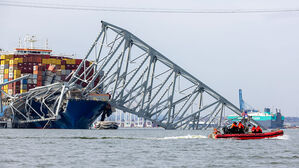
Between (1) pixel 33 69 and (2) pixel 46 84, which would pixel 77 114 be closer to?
(2) pixel 46 84

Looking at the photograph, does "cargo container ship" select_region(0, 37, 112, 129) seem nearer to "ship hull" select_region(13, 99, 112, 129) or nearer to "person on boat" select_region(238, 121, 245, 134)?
"ship hull" select_region(13, 99, 112, 129)

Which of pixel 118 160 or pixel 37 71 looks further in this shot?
pixel 37 71

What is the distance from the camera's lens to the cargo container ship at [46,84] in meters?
120

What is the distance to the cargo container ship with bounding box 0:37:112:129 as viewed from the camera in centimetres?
11950

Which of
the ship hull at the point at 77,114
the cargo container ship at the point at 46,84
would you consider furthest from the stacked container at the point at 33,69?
the ship hull at the point at 77,114

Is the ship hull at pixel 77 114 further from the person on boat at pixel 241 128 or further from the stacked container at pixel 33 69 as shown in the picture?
the person on boat at pixel 241 128

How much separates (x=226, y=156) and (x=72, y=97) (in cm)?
7463

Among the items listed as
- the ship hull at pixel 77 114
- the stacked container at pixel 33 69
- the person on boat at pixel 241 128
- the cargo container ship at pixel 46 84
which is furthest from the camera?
the stacked container at pixel 33 69

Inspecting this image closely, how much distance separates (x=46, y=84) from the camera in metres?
129

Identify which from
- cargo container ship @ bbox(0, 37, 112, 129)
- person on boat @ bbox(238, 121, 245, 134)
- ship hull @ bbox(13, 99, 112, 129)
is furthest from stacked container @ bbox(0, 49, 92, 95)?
person on boat @ bbox(238, 121, 245, 134)

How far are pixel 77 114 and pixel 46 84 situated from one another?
521 inches

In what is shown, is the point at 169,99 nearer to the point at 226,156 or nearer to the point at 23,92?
the point at 23,92

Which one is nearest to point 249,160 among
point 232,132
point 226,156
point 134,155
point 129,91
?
point 226,156

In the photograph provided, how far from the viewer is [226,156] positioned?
4619 centimetres
